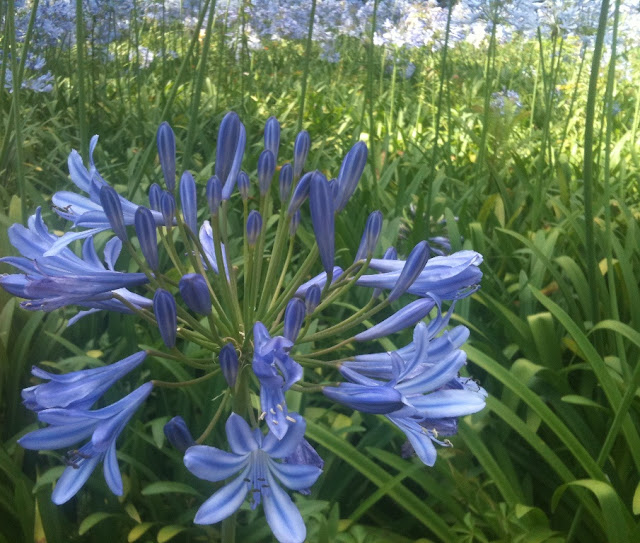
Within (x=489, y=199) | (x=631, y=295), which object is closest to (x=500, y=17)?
(x=489, y=199)

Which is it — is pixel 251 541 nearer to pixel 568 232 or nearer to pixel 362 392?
pixel 362 392

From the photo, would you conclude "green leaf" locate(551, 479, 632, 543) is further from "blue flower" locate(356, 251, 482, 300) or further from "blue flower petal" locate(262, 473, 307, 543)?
"blue flower petal" locate(262, 473, 307, 543)

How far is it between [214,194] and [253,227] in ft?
0.29

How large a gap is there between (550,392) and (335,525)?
1167 millimetres

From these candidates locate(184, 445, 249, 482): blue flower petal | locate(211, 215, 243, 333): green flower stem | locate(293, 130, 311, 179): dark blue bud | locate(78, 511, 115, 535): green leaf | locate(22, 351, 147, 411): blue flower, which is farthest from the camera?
locate(78, 511, 115, 535): green leaf

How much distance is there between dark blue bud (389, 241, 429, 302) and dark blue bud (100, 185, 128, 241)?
441 millimetres

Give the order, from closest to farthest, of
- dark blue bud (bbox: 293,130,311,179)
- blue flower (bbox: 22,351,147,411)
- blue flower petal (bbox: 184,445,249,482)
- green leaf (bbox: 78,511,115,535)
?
blue flower petal (bbox: 184,445,249,482), blue flower (bbox: 22,351,147,411), dark blue bud (bbox: 293,130,311,179), green leaf (bbox: 78,511,115,535)

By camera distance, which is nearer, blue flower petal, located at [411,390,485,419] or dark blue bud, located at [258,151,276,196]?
blue flower petal, located at [411,390,485,419]

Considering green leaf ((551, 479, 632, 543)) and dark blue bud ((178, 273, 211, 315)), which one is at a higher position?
dark blue bud ((178, 273, 211, 315))

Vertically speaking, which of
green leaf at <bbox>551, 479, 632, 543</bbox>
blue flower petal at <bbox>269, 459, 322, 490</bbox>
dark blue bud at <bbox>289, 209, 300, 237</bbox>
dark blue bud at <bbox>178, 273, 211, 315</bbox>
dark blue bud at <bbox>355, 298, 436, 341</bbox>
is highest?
dark blue bud at <bbox>289, 209, 300, 237</bbox>

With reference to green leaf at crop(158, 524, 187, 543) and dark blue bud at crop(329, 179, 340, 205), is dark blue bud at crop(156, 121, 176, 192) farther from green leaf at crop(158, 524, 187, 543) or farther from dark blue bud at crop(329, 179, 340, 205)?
green leaf at crop(158, 524, 187, 543)

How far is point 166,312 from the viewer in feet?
3.33

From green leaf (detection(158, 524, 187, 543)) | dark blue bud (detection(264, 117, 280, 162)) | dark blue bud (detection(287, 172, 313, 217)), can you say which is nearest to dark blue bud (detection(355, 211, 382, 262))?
dark blue bud (detection(287, 172, 313, 217))

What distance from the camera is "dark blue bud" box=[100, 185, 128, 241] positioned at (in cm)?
104
